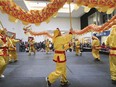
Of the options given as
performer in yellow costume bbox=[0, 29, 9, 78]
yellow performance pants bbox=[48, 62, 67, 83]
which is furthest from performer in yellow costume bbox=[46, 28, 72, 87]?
performer in yellow costume bbox=[0, 29, 9, 78]

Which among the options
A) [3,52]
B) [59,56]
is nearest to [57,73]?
[59,56]

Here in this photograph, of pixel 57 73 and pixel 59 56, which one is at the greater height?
pixel 59 56

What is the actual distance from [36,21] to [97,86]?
95.8 inches

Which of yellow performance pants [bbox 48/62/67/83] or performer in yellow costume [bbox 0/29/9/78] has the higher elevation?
performer in yellow costume [bbox 0/29/9/78]

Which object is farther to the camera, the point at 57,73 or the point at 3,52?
the point at 3,52

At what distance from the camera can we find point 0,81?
249 inches

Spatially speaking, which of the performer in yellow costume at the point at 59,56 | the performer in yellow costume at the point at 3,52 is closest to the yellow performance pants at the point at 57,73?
the performer in yellow costume at the point at 59,56

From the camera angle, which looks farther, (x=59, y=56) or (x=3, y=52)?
(x=3, y=52)

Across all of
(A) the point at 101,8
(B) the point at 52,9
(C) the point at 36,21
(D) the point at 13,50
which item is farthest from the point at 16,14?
(D) the point at 13,50

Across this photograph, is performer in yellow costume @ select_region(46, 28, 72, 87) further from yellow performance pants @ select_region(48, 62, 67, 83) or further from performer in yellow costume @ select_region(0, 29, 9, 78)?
performer in yellow costume @ select_region(0, 29, 9, 78)

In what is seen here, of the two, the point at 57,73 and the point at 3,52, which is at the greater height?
the point at 3,52

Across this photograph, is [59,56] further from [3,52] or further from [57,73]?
[3,52]

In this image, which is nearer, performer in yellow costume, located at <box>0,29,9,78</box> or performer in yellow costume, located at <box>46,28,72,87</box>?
performer in yellow costume, located at <box>46,28,72,87</box>

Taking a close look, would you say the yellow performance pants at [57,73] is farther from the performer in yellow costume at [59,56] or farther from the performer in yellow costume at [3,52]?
the performer in yellow costume at [3,52]
